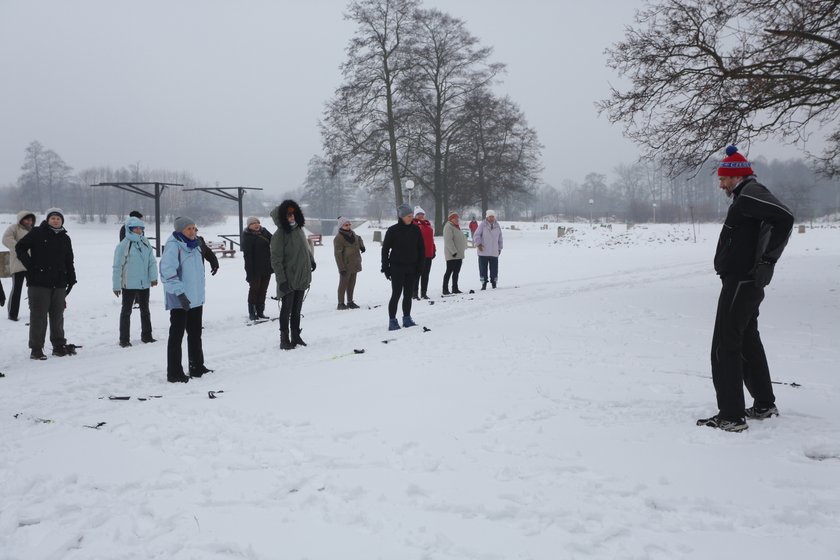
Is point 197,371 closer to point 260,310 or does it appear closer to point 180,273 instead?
point 180,273

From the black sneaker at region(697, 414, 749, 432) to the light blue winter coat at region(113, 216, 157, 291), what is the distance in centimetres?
740

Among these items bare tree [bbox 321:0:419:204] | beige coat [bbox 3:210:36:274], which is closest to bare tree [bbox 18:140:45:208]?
bare tree [bbox 321:0:419:204]

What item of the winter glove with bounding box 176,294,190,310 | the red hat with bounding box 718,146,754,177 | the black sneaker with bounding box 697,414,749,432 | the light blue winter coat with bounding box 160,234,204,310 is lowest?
the black sneaker with bounding box 697,414,749,432

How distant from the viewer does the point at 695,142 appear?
9.83m

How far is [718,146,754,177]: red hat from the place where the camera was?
4142 mm

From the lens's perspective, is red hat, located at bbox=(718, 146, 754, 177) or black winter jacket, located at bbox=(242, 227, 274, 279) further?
black winter jacket, located at bbox=(242, 227, 274, 279)

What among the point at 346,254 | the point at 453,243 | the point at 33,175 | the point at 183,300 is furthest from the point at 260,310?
the point at 33,175

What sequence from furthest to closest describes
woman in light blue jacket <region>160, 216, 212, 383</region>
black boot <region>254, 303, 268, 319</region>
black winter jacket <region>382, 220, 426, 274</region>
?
black boot <region>254, 303, 268, 319</region>
black winter jacket <region>382, 220, 426, 274</region>
woman in light blue jacket <region>160, 216, 212, 383</region>

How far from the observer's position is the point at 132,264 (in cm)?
848

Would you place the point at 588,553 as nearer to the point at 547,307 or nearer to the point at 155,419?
the point at 155,419

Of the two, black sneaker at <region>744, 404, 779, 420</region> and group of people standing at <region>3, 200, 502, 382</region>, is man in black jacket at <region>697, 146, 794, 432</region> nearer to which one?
black sneaker at <region>744, 404, 779, 420</region>

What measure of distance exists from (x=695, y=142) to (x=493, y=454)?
26.7ft

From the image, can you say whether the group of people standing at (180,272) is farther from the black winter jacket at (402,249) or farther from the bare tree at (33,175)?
the bare tree at (33,175)

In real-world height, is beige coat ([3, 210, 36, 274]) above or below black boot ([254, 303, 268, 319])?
above
